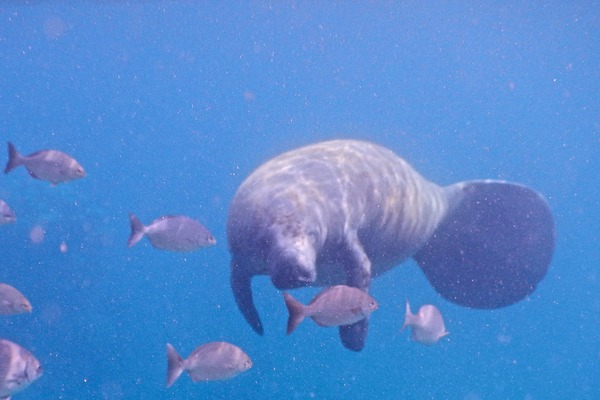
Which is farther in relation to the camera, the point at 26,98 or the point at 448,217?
the point at 26,98

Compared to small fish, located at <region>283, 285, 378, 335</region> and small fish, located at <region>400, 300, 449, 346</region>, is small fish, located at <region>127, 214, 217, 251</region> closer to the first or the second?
small fish, located at <region>283, 285, 378, 335</region>

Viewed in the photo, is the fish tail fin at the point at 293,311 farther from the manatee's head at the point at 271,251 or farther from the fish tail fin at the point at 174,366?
the fish tail fin at the point at 174,366

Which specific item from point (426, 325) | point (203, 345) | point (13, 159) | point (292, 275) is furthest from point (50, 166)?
point (426, 325)

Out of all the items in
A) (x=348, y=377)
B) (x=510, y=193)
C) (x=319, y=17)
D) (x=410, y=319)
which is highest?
(x=319, y=17)

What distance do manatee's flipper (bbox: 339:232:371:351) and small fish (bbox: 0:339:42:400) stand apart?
2.74 meters

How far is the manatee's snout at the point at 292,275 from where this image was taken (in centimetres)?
397

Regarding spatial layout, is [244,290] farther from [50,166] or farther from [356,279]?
[50,166]

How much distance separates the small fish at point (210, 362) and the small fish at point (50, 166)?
251 cm

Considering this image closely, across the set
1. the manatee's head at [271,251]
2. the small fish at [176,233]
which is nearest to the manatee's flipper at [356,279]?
the manatee's head at [271,251]

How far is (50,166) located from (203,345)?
2858 millimetres

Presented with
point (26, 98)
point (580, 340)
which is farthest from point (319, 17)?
point (26, 98)

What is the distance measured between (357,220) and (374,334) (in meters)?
24.5

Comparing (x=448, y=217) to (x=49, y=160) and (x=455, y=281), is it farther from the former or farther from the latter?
(x=49, y=160)

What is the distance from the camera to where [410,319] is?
6.90 meters
